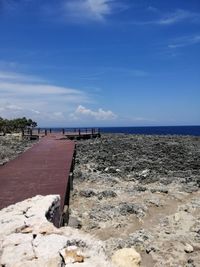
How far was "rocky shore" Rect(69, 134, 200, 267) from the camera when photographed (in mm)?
9807

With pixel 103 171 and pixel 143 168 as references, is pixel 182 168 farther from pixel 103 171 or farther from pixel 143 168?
pixel 103 171

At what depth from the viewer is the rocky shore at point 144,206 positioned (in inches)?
386

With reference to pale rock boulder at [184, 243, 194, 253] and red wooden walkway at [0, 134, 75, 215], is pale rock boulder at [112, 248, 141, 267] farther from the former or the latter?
pale rock boulder at [184, 243, 194, 253]

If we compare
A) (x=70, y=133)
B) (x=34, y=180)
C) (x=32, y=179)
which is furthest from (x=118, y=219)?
(x=70, y=133)

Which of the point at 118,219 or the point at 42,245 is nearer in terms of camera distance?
the point at 42,245

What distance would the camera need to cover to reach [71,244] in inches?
199

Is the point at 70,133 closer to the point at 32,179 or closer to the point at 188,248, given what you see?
the point at 32,179

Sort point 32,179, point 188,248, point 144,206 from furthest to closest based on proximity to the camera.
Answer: point 144,206 < point 32,179 < point 188,248

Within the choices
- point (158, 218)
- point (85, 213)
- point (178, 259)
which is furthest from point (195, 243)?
point (85, 213)

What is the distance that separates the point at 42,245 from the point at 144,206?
8944 millimetres

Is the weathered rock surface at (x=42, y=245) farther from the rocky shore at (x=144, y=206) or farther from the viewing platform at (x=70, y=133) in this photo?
the viewing platform at (x=70, y=133)

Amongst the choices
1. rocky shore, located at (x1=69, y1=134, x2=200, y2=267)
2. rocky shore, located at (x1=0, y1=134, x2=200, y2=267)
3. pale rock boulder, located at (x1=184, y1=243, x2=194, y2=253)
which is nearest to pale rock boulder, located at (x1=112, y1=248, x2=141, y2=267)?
rocky shore, located at (x1=0, y1=134, x2=200, y2=267)

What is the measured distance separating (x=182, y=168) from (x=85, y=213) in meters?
10.5

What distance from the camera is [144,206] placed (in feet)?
44.6
